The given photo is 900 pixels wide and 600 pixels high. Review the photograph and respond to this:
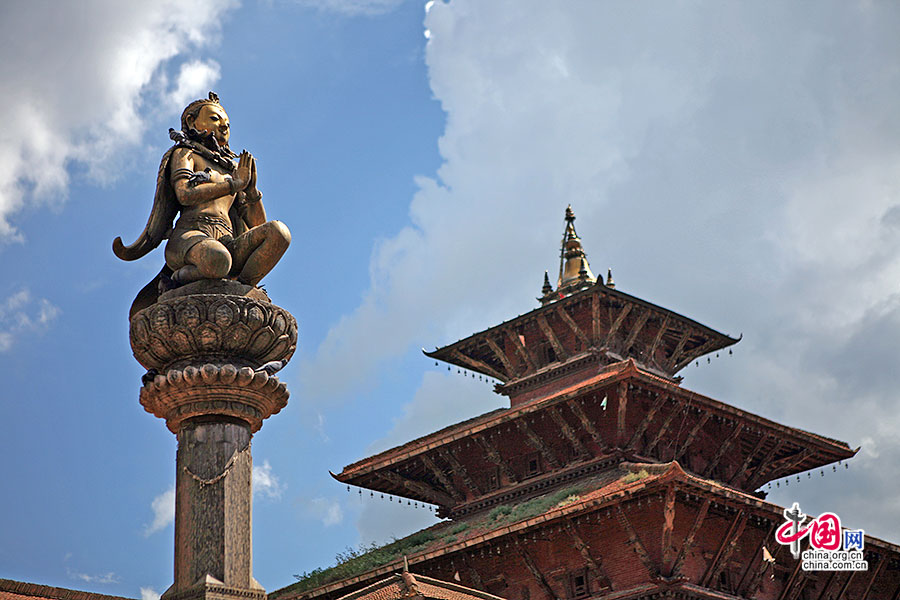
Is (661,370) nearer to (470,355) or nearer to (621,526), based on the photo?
(470,355)

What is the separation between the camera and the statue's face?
11.3 m

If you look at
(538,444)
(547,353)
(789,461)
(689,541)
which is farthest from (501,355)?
(689,541)

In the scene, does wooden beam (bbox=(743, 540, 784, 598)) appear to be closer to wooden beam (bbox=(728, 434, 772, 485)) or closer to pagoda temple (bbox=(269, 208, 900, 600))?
pagoda temple (bbox=(269, 208, 900, 600))

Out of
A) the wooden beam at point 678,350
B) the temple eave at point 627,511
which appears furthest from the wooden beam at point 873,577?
the wooden beam at point 678,350

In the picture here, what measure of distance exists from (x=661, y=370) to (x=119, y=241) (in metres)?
29.2

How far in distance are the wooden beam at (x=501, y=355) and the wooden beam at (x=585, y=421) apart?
240 inches

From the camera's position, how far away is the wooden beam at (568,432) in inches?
1257

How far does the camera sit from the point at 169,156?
11.0 metres

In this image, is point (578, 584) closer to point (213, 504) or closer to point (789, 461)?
point (789, 461)

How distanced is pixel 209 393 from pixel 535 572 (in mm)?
20171

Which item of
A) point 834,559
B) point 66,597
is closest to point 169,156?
point 66,597

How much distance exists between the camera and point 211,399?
9.91 metres

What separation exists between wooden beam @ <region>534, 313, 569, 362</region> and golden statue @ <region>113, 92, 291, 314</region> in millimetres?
25697

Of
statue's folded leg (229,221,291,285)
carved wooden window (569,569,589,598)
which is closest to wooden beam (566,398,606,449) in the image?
carved wooden window (569,569,589,598)
